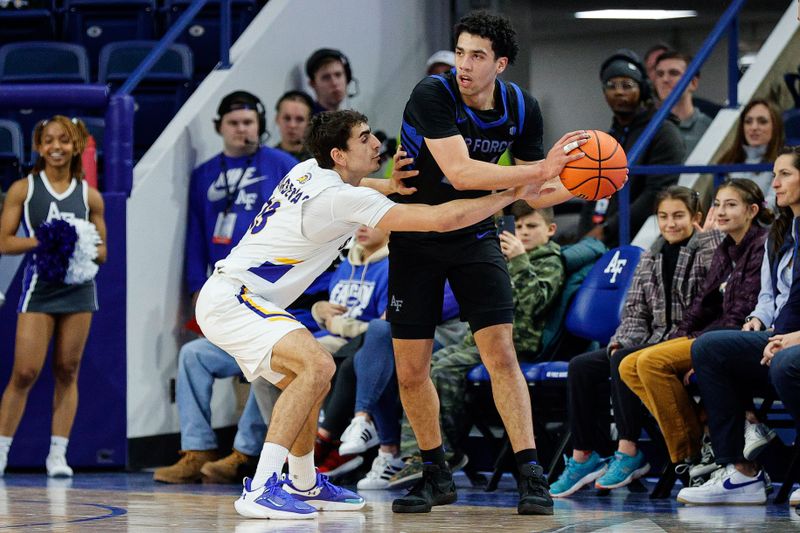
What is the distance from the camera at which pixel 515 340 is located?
680cm

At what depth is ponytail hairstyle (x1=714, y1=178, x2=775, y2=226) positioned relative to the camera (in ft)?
20.5

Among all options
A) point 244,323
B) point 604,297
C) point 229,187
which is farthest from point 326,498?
point 229,187

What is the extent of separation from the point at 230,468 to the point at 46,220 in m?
1.74

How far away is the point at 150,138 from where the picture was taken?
31.5 ft

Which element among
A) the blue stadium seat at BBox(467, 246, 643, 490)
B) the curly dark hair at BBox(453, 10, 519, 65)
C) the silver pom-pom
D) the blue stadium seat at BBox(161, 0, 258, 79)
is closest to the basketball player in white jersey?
the curly dark hair at BBox(453, 10, 519, 65)

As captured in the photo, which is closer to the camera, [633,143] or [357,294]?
[357,294]

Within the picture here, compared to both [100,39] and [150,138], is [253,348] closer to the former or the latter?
[150,138]

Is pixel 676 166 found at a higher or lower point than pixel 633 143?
lower

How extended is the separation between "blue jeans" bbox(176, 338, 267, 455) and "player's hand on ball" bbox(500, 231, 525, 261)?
5.38 ft

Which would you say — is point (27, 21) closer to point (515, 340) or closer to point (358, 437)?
point (358, 437)

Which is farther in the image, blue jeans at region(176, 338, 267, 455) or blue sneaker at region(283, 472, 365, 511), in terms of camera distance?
blue jeans at region(176, 338, 267, 455)

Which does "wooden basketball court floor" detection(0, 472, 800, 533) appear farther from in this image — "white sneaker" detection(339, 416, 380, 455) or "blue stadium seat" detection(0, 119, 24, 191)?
"blue stadium seat" detection(0, 119, 24, 191)

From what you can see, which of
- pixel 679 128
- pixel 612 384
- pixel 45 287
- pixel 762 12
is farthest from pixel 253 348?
pixel 762 12

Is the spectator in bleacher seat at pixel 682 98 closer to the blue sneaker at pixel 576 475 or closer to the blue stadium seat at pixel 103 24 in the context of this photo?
the blue sneaker at pixel 576 475
